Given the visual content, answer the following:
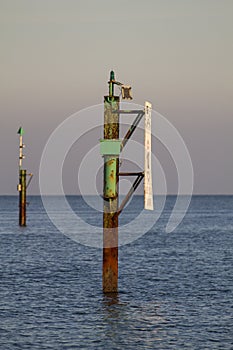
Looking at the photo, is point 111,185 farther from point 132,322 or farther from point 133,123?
point 132,322

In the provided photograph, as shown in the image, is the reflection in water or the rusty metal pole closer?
the reflection in water

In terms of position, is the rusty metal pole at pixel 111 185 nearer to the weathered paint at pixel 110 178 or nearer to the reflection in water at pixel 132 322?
the weathered paint at pixel 110 178

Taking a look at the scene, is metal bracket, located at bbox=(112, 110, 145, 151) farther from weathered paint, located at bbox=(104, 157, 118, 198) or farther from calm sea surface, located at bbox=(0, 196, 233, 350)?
calm sea surface, located at bbox=(0, 196, 233, 350)

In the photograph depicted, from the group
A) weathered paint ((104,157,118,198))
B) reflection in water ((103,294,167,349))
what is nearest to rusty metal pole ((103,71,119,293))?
weathered paint ((104,157,118,198))

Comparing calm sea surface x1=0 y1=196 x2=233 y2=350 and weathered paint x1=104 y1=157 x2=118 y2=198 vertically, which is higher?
weathered paint x1=104 y1=157 x2=118 y2=198

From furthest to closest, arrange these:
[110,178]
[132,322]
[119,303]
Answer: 1. [119,303]
2. [110,178]
3. [132,322]

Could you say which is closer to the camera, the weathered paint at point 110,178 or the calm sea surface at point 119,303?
the calm sea surface at point 119,303

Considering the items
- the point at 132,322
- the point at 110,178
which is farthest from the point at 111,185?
the point at 132,322

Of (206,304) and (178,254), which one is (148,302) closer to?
(206,304)

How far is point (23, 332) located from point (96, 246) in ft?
151

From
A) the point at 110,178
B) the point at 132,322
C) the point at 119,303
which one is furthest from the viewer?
the point at 119,303

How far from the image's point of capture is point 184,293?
127 ft

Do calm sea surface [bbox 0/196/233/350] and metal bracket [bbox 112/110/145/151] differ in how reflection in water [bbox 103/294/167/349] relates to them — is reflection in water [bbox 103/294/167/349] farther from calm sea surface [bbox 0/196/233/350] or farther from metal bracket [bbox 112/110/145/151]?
metal bracket [bbox 112/110/145/151]

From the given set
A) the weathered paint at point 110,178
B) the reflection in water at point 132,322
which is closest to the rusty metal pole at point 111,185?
the weathered paint at point 110,178
